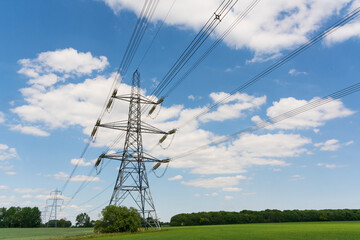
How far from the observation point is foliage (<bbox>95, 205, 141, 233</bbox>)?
47.5 m

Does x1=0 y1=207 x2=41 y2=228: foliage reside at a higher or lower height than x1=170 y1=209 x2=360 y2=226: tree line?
higher

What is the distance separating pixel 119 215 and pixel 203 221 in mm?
95970

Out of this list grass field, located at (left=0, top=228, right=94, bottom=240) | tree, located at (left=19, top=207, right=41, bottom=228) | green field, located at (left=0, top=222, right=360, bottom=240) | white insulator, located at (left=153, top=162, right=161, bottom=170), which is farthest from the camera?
tree, located at (left=19, top=207, right=41, bottom=228)

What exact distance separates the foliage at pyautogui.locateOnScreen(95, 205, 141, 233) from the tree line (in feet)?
303

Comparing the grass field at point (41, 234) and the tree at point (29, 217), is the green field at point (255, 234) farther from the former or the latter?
the tree at point (29, 217)

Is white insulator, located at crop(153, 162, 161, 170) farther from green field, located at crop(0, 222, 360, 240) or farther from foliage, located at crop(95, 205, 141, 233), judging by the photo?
green field, located at crop(0, 222, 360, 240)

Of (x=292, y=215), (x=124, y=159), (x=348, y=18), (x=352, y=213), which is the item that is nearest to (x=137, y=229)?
(x=124, y=159)

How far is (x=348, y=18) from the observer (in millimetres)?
15312

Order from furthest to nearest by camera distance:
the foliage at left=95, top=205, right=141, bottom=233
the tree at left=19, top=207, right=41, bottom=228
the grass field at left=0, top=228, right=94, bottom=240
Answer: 1. the tree at left=19, top=207, right=41, bottom=228
2. the grass field at left=0, top=228, right=94, bottom=240
3. the foliage at left=95, top=205, right=141, bottom=233

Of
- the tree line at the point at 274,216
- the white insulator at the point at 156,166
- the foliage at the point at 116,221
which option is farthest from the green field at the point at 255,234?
the tree line at the point at 274,216

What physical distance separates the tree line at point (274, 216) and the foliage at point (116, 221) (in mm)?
92447

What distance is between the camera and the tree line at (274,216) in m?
138

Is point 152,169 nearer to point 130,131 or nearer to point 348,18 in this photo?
point 130,131

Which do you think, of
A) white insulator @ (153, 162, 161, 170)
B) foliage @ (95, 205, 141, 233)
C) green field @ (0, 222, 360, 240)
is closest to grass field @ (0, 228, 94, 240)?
green field @ (0, 222, 360, 240)
